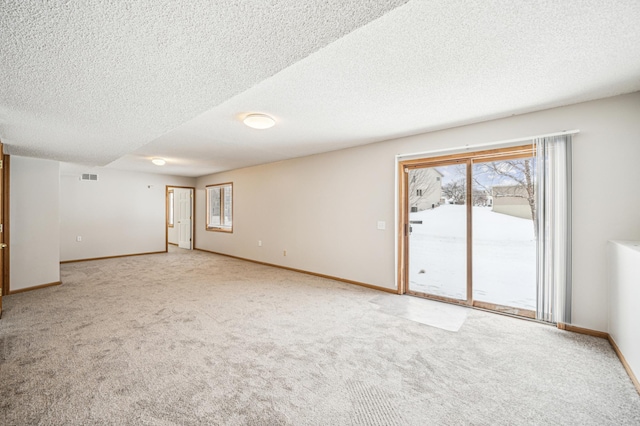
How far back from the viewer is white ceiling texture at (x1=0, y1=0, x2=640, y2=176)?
1.18 m

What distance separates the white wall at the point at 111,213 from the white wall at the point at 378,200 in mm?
1232

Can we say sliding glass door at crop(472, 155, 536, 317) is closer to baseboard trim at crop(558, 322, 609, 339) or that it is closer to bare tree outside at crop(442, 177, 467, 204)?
bare tree outside at crop(442, 177, 467, 204)

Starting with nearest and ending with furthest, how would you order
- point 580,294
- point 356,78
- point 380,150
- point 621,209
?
point 356,78
point 621,209
point 580,294
point 380,150

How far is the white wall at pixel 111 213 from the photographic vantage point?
20.8 ft

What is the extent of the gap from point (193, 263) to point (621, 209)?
23.7 ft

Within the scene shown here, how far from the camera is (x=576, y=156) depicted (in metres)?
2.76

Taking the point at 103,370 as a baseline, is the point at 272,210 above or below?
above

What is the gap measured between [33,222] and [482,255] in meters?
7.09

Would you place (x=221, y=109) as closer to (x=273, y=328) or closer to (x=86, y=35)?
(x=86, y=35)

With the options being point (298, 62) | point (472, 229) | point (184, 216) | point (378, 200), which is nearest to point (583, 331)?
point (472, 229)

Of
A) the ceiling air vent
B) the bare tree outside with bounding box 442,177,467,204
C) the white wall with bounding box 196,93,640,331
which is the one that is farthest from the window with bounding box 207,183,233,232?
the bare tree outside with bounding box 442,177,467,204

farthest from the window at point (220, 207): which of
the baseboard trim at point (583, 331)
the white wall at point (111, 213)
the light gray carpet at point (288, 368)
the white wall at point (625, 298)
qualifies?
the white wall at point (625, 298)

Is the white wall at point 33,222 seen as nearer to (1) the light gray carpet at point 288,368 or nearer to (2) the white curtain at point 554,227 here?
(1) the light gray carpet at point 288,368

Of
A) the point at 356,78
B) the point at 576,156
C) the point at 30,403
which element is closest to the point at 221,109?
the point at 356,78
